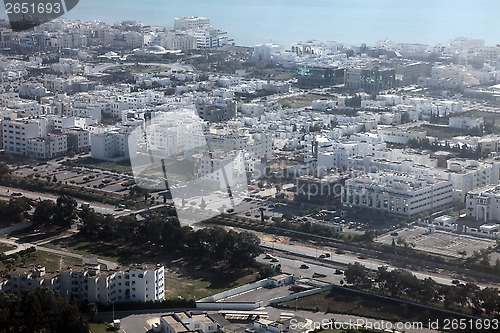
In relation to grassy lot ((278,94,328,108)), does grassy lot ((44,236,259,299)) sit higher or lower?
lower

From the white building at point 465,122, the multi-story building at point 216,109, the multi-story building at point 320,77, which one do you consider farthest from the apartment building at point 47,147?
the multi-story building at point 320,77

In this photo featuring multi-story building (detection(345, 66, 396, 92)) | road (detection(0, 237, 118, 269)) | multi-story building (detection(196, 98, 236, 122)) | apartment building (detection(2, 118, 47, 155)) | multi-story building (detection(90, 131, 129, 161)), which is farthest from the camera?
multi-story building (detection(345, 66, 396, 92))

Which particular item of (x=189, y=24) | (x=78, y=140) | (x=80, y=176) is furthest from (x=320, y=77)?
(x=189, y=24)

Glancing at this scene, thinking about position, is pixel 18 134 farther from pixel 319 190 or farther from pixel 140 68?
pixel 140 68

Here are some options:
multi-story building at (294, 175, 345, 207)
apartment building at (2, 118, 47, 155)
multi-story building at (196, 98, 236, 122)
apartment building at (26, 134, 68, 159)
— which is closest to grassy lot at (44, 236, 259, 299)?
multi-story building at (294, 175, 345, 207)

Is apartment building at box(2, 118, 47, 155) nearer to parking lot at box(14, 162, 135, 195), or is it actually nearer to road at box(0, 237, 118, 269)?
parking lot at box(14, 162, 135, 195)

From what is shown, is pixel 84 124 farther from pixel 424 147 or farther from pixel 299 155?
pixel 424 147

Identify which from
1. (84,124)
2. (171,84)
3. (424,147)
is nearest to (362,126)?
(424,147)
